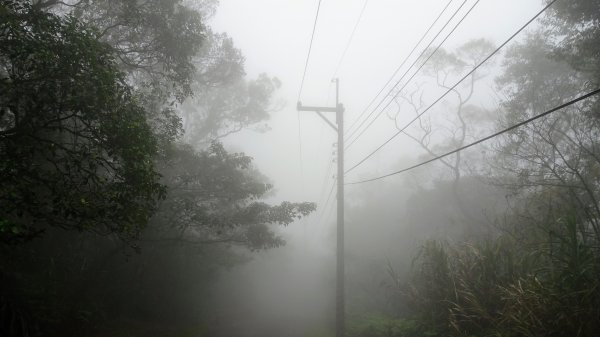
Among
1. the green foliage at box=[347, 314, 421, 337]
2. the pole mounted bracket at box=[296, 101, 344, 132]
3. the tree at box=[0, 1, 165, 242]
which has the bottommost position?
the green foliage at box=[347, 314, 421, 337]

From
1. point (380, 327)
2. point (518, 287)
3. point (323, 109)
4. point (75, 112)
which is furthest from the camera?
point (323, 109)

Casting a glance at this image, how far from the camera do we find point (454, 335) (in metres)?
8.08

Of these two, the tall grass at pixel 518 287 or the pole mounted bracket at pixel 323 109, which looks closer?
the tall grass at pixel 518 287

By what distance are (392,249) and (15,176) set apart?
24.4 metres

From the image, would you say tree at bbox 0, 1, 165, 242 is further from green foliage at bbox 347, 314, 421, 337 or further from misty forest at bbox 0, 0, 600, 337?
green foliage at bbox 347, 314, 421, 337

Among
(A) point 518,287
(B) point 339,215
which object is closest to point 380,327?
(B) point 339,215

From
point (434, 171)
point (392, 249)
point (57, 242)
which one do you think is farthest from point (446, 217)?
point (57, 242)

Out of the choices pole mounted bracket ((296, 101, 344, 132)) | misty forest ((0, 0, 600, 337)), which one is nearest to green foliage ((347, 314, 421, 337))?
misty forest ((0, 0, 600, 337))

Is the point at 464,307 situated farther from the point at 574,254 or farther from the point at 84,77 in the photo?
the point at 84,77

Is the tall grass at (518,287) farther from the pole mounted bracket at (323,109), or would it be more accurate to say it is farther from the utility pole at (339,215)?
the pole mounted bracket at (323,109)

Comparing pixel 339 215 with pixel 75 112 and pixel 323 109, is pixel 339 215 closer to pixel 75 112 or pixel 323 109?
pixel 323 109

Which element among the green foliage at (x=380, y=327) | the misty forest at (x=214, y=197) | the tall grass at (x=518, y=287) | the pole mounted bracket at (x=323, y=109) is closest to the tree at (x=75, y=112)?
Result: the misty forest at (x=214, y=197)

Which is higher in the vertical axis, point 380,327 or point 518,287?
point 518,287

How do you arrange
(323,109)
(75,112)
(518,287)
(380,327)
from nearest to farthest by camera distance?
(75,112) < (518,287) < (380,327) < (323,109)
